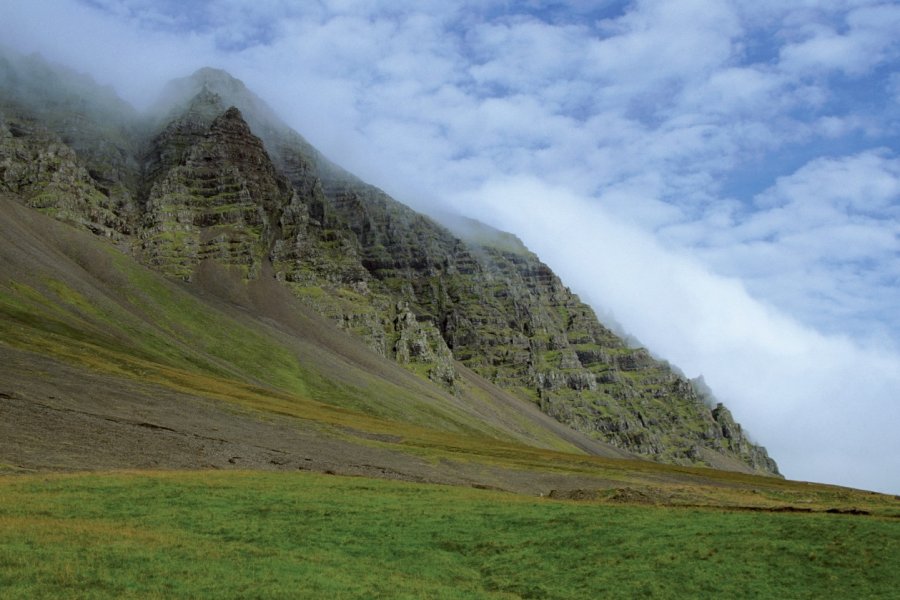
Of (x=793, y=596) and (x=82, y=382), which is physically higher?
(x=793, y=596)

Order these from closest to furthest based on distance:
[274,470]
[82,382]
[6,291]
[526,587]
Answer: [526,587] → [274,470] → [82,382] → [6,291]

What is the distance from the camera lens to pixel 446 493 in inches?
2630

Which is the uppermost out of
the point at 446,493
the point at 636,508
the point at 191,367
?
the point at 636,508

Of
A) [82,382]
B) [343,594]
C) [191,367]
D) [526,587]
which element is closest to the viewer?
[343,594]

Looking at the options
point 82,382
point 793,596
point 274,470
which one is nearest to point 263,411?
point 82,382

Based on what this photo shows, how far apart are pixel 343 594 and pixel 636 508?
110 ft

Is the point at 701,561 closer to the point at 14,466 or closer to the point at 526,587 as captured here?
the point at 526,587

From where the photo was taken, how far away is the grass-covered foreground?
1272 inches

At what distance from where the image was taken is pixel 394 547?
44.2m

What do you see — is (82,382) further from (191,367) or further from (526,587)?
(526,587)

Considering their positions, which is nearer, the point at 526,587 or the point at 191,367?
the point at 526,587

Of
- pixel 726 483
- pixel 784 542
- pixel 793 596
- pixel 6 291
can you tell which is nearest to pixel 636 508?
pixel 784 542

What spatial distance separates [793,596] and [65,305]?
192 metres

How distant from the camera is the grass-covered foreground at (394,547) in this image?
3231 centimetres
